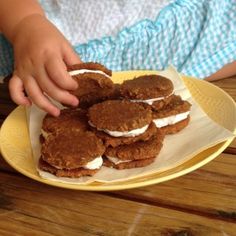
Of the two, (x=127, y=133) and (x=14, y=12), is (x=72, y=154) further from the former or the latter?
(x=14, y=12)

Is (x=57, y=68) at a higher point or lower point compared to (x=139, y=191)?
higher

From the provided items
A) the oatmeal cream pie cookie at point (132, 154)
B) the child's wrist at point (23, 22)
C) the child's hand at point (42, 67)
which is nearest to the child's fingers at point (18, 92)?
the child's hand at point (42, 67)

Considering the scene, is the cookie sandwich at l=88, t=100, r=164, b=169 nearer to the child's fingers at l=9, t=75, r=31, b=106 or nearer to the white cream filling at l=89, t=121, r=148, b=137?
the white cream filling at l=89, t=121, r=148, b=137

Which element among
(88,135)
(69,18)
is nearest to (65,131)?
(88,135)

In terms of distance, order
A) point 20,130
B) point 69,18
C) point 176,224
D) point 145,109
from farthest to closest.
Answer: point 69,18 → point 20,130 → point 145,109 → point 176,224

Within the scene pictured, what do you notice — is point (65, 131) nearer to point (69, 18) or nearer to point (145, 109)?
point (145, 109)

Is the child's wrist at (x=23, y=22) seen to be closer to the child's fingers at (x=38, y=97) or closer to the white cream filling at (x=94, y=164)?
the child's fingers at (x=38, y=97)

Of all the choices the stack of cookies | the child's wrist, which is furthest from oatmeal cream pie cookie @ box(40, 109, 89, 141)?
the child's wrist
